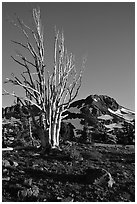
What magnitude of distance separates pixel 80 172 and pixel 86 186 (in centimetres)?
74

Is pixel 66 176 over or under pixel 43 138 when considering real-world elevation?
under

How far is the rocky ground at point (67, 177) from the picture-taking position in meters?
6.30

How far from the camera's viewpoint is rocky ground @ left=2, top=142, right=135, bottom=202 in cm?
630

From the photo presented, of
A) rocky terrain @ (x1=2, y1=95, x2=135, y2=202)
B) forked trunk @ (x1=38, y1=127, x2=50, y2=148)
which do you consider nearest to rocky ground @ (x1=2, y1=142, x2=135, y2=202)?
rocky terrain @ (x1=2, y1=95, x2=135, y2=202)

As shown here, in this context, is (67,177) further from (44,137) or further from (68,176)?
(44,137)

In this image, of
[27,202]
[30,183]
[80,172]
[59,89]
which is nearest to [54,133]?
[59,89]

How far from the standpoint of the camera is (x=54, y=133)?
10047mm

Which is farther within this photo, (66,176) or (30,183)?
(66,176)

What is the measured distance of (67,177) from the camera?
7.18 m

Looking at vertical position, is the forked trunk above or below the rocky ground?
above

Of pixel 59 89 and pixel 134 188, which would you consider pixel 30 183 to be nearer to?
pixel 134 188

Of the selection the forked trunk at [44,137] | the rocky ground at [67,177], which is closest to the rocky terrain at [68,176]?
the rocky ground at [67,177]

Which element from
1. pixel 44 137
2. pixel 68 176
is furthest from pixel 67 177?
pixel 44 137

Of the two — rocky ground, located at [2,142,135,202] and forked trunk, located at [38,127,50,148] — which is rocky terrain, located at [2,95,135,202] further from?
forked trunk, located at [38,127,50,148]
